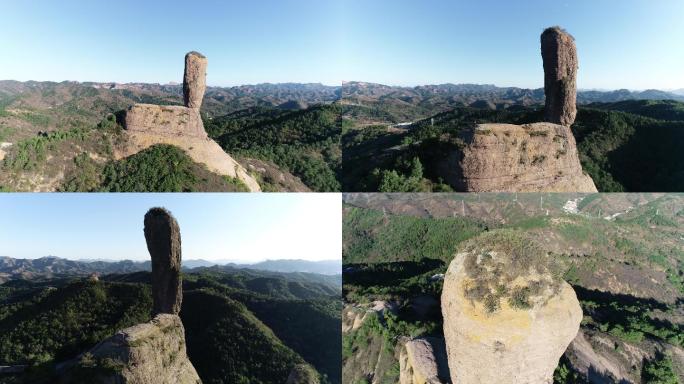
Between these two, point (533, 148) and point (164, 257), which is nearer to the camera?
point (164, 257)

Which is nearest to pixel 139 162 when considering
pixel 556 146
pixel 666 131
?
pixel 556 146

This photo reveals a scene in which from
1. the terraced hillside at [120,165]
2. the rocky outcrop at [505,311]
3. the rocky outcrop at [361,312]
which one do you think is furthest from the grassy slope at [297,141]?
the rocky outcrop at [505,311]

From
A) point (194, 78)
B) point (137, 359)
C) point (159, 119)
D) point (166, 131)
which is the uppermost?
point (194, 78)

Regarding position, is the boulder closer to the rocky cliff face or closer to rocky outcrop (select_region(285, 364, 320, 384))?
rocky outcrop (select_region(285, 364, 320, 384))

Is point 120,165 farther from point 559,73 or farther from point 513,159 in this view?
point 559,73

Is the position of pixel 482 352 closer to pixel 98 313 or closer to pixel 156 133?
pixel 98 313

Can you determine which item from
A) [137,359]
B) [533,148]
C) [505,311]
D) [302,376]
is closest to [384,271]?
[302,376]

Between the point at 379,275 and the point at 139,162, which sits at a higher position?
the point at 139,162
